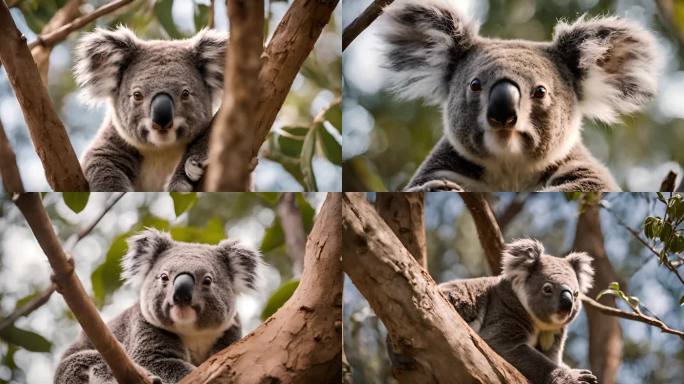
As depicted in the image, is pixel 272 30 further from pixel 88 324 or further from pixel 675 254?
pixel 675 254

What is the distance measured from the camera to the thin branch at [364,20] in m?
3.34

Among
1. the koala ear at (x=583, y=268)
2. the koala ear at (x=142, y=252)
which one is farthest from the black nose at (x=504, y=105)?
the koala ear at (x=142, y=252)

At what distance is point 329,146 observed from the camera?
3.48m

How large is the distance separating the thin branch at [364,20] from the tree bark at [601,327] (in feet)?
4.09

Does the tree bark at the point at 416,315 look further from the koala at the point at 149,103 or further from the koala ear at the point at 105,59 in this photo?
the koala ear at the point at 105,59

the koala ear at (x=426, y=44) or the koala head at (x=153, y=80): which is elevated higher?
Answer: the koala ear at (x=426, y=44)

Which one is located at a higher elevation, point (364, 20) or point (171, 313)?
point (364, 20)

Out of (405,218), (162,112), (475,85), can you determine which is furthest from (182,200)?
(475,85)

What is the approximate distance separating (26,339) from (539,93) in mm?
2530

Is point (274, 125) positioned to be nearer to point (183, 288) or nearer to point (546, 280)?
point (183, 288)

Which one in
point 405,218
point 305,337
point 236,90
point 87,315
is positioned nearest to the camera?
point 236,90

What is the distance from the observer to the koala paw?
3.18 metres

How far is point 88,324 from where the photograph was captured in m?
2.77

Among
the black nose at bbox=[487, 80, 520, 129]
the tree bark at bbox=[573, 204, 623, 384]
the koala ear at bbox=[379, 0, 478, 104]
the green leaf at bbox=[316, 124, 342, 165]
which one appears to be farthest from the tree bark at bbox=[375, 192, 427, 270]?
the tree bark at bbox=[573, 204, 623, 384]
